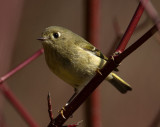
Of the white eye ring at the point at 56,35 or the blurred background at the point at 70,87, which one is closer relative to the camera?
the white eye ring at the point at 56,35

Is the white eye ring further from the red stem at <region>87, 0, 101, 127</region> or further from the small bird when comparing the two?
the red stem at <region>87, 0, 101, 127</region>

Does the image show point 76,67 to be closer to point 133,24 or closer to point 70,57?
point 70,57

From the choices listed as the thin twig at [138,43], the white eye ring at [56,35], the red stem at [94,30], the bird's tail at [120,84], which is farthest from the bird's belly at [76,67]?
the thin twig at [138,43]

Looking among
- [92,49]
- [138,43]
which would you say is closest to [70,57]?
[92,49]

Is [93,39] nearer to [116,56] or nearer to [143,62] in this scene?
[116,56]

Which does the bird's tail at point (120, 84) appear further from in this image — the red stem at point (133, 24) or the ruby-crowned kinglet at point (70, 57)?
the red stem at point (133, 24)

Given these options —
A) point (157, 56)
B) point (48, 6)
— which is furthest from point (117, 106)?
point (48, 6)

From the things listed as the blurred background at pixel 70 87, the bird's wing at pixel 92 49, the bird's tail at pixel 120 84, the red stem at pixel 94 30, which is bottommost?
the blurred background at pixel 70 87
